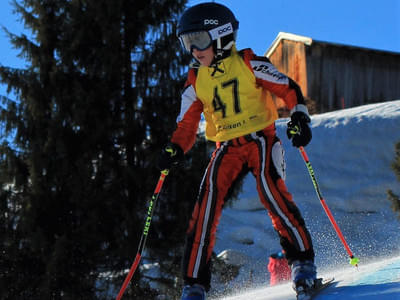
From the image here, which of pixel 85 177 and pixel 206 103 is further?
pixel 85 177

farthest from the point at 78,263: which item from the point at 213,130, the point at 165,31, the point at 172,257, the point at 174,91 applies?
the point at 213,130

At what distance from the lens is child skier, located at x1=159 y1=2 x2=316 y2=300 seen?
10.8 ft

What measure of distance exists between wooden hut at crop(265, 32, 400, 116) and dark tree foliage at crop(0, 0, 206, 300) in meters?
15.8

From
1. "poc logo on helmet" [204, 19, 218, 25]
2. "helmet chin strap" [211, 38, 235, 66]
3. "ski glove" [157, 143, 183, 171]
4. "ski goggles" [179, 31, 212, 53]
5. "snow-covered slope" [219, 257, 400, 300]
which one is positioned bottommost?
"snow-covered slope" [219, 257, 400, 300]

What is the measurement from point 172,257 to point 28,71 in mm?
4144

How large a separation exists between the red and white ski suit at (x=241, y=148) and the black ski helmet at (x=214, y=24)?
112 mm

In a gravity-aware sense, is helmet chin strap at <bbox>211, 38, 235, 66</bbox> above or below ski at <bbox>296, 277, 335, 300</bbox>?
above

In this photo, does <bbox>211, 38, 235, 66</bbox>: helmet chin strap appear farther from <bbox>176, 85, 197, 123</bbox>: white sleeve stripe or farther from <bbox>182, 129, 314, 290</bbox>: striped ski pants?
<bbox>182, 129, 314, 290</bbox>: striped ski pants

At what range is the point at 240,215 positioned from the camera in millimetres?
15797

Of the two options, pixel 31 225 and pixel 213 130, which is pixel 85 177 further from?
pixel 213 130

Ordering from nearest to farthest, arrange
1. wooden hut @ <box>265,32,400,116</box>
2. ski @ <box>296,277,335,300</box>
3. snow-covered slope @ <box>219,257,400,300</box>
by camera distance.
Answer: snow-covered slope @ <box>219,257,400,300</box> < ski @ <box>296,277,335,300</box> < wooden hut @ <box>265,32,400,116</box>

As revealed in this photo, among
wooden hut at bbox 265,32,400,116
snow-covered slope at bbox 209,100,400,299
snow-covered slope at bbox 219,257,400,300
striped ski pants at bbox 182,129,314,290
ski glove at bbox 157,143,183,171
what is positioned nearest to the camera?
snow-covered slope at bbox 219,257,400,300

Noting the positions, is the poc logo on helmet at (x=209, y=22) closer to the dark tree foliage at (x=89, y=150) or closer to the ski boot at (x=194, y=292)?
the ski boot at (x=194, y=292)

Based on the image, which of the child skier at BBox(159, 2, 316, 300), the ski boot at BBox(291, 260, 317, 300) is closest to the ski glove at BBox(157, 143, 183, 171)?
the child skier at BBox(159, 2, 316, 300)
